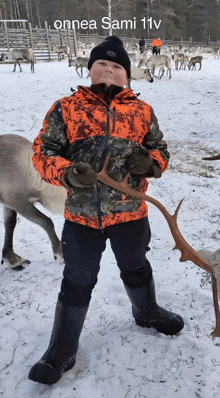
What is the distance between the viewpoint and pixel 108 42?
159cm

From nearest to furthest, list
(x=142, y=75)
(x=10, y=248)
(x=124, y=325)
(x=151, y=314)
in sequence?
(x=151, y=314)
(x=124, y=325)
(x=10, y=248)
(x=142, y=75)

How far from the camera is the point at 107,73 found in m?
Answer: 1.54

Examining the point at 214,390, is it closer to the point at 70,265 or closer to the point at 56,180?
the point at 70,265

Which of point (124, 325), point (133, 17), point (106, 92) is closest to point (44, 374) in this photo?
point (124, 325)

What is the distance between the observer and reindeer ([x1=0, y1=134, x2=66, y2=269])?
2.61 metres

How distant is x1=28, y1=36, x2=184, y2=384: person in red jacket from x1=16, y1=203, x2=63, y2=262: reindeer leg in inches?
44.1

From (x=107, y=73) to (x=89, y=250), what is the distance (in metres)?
0.90

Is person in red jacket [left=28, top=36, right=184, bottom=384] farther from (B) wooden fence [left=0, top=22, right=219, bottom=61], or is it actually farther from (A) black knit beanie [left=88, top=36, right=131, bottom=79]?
(B) wooden fence [left=0, top=22, right=219, bottom=61]

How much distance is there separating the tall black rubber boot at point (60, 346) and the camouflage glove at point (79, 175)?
73cm

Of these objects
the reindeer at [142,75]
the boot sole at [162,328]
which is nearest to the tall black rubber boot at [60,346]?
the boot sole at [162,328]

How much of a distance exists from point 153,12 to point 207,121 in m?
45.9

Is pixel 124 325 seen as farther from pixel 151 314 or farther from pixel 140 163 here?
pixel 140 163

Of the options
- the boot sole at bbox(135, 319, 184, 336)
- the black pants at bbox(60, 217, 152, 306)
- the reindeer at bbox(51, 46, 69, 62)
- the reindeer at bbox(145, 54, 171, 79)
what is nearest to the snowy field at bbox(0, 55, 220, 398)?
the boot sole at bbox(135, 319, 184, 336)

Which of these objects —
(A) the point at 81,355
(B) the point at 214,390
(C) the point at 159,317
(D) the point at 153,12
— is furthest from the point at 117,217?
(D) the point at 153,12
